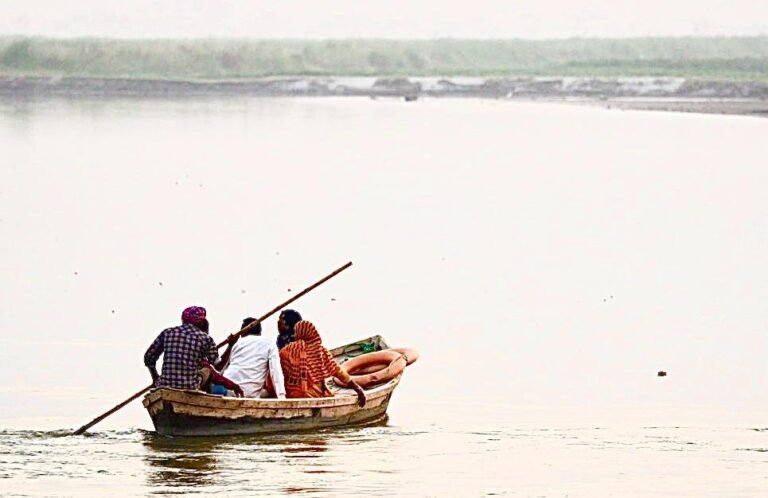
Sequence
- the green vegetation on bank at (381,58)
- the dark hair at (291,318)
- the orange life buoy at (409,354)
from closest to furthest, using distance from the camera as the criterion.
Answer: the dark hair at (291,318)
the orange life buoy at (409,354)
the green vegetation on bank at (381,58)

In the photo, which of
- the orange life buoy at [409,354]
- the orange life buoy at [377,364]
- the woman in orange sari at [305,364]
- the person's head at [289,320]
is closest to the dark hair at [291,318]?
the person's head at [289,320]

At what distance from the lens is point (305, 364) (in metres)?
14.1

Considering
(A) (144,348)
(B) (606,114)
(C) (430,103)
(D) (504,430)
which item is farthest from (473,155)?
(C) (430,103)

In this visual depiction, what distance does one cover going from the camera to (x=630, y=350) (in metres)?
18.4

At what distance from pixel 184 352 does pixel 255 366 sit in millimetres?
720

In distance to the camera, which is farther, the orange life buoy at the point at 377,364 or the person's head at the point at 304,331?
the orange life buoy at the point at 377,364

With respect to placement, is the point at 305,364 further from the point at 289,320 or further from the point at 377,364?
the point at 377,364

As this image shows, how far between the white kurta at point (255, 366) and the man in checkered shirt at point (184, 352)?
14.8 inches

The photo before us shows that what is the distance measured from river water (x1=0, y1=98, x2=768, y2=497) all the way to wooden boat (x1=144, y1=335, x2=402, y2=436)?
0.41 ft

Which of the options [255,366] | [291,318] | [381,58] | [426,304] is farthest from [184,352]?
[381,58]

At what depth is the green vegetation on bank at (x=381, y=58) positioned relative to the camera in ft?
402

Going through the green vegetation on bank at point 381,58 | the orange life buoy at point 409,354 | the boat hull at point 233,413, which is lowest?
the boat hull at point 233,413

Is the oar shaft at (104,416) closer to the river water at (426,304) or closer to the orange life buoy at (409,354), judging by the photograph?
the river water at (426,304)

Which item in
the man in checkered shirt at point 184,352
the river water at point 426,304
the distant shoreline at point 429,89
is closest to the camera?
the river water at point 426,304
